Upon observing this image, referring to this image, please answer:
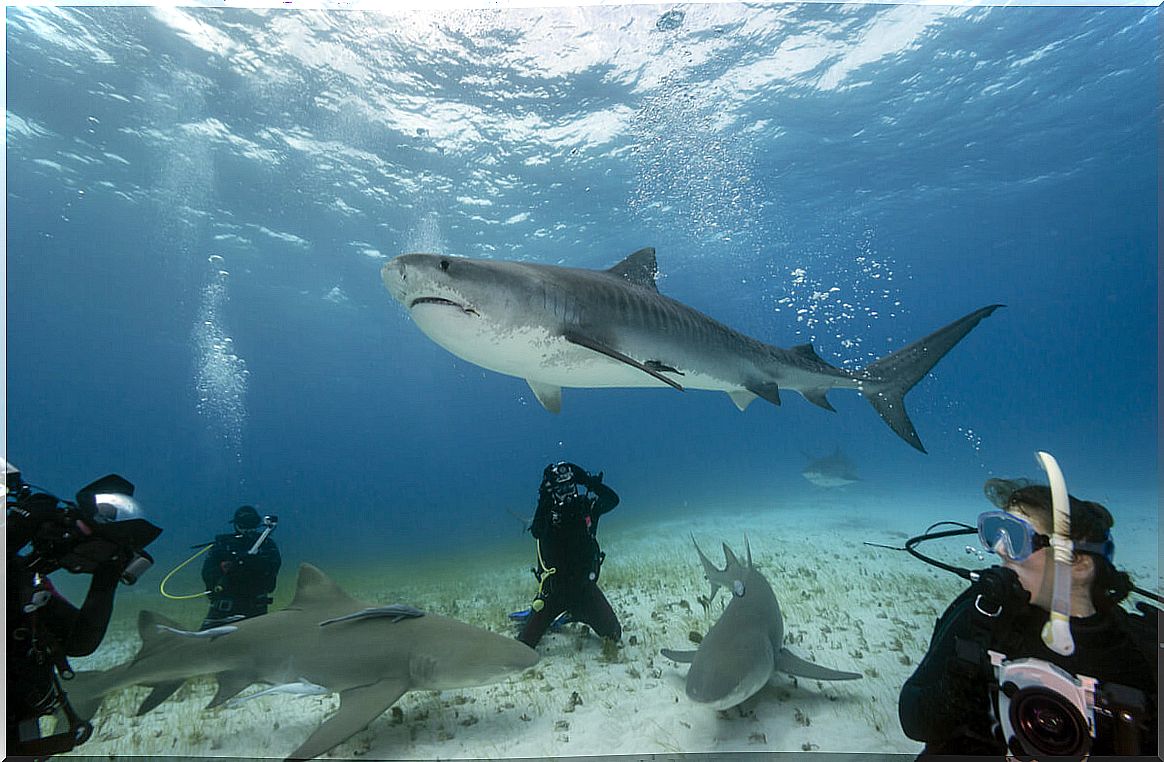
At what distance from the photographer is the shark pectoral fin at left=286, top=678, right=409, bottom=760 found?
3.08m

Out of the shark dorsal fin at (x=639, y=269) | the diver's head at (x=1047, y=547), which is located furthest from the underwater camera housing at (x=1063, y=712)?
the shark dorsal fin at (x=639, y=269)

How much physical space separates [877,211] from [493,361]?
106ft

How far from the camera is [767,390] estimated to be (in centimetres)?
662

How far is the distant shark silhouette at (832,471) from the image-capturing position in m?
17.2

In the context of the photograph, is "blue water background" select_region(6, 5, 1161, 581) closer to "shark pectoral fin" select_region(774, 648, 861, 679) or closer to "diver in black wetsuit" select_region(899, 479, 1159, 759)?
"shark pectoral fin" select_region(774, 648, 861, 679)

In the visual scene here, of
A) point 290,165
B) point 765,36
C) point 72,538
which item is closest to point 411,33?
point 290,165

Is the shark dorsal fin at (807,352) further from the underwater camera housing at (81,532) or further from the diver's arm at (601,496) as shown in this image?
the underwater camera housing at (81,532)

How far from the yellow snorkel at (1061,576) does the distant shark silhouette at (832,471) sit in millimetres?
16180

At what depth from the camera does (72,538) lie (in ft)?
10.5

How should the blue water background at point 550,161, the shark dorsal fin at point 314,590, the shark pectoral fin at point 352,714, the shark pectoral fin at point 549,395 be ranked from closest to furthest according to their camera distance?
the shark pectoral fin at point 352,714
the shark dorsal fin at point 314,590
the shark pectoral fin at point 549,395
the blue water background at point 550,161

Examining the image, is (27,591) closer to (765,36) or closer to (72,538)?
(72,538)

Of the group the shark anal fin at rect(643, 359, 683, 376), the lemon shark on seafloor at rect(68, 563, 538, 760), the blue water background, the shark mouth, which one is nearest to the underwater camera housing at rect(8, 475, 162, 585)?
the lemon shark on seafloor at rect(68, 563, 538, 760)

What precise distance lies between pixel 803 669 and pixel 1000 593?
256 centimetres

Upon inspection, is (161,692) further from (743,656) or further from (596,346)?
(743,656)
